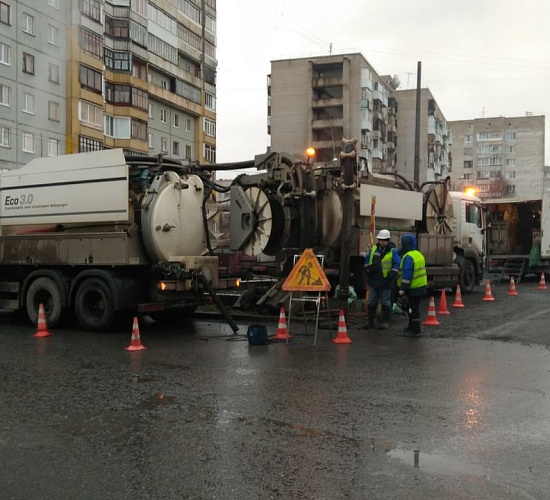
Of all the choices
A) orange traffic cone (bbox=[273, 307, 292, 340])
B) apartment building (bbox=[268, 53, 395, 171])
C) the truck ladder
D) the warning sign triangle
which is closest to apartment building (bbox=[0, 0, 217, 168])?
apartment building (bbox=[268, 53, 395, 171])

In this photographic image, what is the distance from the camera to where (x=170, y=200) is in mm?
10906

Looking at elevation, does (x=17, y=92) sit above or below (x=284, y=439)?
above

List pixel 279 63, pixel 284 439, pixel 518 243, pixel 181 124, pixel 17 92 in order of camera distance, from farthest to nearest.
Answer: pixel 279 63
pixel 181 124
pixel 17 92
pixel 518 243
pixel 284 439

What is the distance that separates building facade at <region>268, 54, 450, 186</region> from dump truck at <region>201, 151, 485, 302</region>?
50.6m

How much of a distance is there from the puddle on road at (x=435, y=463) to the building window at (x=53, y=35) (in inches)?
1483

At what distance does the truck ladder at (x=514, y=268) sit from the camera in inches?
920

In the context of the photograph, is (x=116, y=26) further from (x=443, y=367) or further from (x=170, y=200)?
(x=443, y=367)

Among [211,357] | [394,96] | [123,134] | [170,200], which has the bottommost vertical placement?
[211,357]

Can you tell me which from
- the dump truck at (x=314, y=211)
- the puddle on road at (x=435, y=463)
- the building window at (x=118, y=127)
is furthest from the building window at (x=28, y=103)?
the puddle on road at (x=435, y=463)

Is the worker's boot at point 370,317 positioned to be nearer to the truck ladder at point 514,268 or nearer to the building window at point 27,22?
the truck ladder at point 514,268

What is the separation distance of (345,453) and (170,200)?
7.17 metres

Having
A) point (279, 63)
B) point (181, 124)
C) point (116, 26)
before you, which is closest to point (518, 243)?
point (116, 26)

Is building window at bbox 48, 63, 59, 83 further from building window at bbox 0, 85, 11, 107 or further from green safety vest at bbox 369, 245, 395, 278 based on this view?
green safety vest at bbox 369, 245, 395, 278

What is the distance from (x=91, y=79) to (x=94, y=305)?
33463mm
